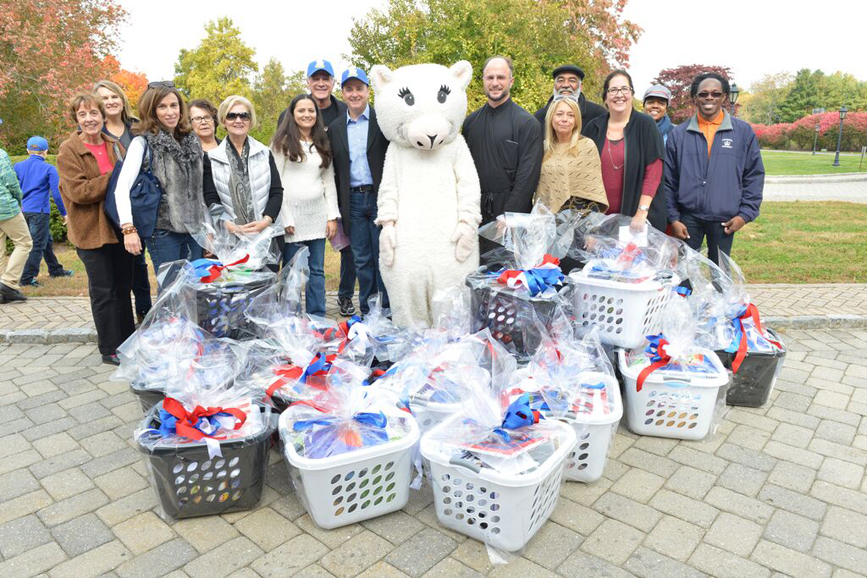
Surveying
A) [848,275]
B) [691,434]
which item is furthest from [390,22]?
[691,434]

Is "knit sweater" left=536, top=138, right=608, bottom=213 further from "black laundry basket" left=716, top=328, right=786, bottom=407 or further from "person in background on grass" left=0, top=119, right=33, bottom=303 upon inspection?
"person in background on grass" left=0, top=119, right=33, bottom=303

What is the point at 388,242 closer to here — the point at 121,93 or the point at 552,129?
the point at 552,129

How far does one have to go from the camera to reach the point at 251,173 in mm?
4375

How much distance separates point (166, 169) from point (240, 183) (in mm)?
502

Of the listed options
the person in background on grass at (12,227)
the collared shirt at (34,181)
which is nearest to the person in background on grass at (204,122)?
the person in background on grass at (12,227)

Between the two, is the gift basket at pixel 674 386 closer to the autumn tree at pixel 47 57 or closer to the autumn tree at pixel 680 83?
the autumn tree at pixel 47 57

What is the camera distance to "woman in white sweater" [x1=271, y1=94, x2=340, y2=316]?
4539 millimetres

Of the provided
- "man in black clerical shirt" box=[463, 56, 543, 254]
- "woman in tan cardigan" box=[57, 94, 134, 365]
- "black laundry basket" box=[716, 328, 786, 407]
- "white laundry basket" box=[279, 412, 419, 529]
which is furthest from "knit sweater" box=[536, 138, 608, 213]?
"woman in tan cardigan" box=[57, 94, 134, 365]

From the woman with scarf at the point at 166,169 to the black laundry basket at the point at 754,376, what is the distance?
3767 mm

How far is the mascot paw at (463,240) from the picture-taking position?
407 cm

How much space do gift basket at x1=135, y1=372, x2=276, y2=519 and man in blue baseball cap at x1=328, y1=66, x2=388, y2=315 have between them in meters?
1.99

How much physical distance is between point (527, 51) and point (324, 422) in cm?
1478

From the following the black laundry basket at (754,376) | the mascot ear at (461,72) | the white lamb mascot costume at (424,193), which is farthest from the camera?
the mascot ear at (461,72)

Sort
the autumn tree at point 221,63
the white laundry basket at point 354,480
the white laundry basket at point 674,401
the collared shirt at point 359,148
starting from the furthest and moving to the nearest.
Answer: the autumn tree at point 221,63, the collared shirt at point 359,148, the white laundry basket at point 674,401, the white laundry basket at point 354,480
